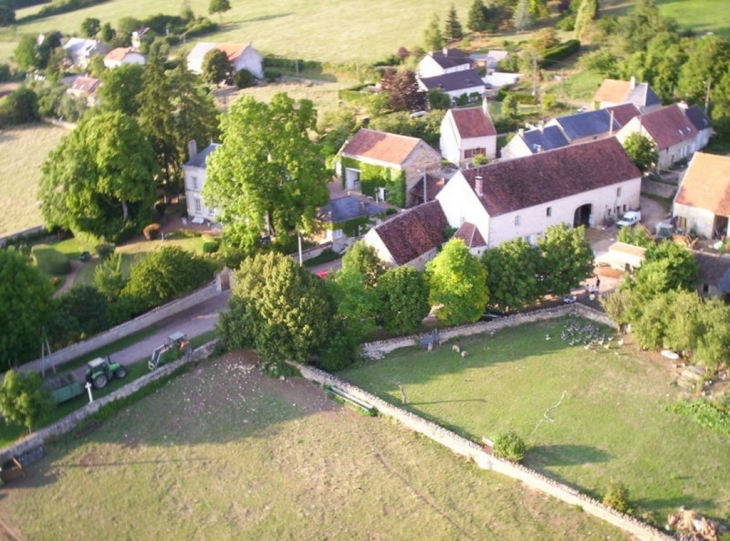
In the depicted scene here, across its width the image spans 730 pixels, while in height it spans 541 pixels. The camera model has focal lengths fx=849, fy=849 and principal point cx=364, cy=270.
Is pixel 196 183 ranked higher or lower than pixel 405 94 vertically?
lower

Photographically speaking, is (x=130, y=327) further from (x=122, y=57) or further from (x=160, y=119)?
(x=122, y=57)

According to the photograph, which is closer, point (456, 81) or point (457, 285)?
point (457, 285)

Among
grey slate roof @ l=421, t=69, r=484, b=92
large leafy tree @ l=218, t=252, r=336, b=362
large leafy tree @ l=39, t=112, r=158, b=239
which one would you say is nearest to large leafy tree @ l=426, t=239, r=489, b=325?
large leafy tree @ l=218, t=252, r=336, b=362

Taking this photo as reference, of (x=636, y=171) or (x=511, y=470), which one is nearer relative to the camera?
(x=511, y=470)

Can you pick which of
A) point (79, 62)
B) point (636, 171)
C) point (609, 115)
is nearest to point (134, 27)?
point (79, 62)

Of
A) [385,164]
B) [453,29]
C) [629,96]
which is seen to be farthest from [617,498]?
Result: [453,29]

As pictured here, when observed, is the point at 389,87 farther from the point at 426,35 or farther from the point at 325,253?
the point at 325,253

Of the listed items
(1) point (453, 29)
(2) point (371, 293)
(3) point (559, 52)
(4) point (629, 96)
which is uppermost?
(1) point (453, 29)
